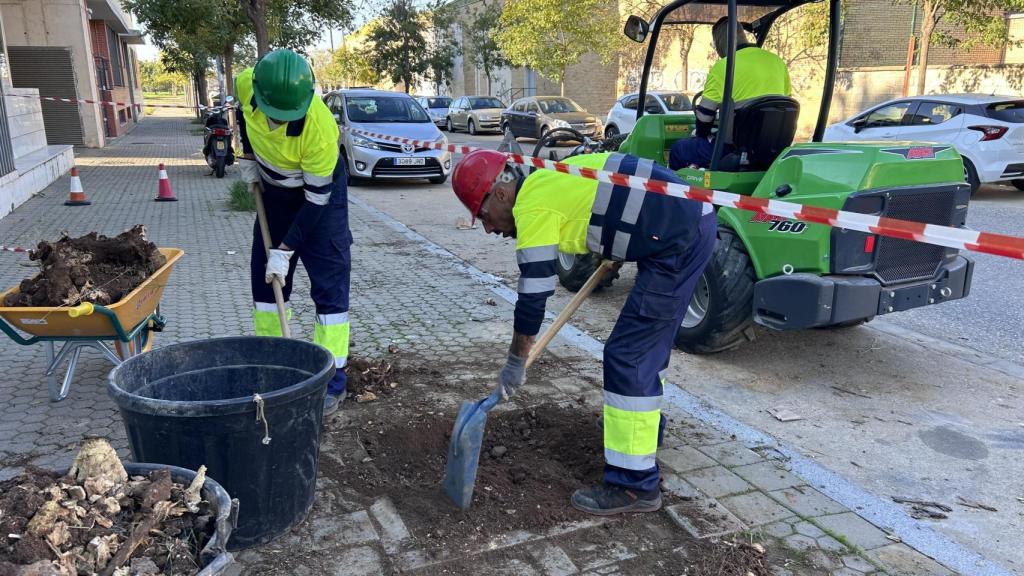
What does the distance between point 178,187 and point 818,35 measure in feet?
51.9

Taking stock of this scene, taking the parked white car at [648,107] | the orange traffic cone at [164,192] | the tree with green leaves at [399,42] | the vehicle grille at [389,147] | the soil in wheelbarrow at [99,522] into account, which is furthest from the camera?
the tree with green leaves at [399,42]

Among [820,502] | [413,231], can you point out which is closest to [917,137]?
[413,231]

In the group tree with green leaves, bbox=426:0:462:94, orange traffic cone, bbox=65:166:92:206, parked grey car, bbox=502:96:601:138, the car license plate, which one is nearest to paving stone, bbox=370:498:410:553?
orange traffic cone, bbox=65:166:92:206

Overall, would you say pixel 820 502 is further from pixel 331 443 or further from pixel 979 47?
pixel 979 47

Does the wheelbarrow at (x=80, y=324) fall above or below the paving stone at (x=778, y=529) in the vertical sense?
above

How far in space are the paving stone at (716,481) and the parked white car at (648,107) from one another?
15406mm

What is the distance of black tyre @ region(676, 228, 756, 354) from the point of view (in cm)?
487

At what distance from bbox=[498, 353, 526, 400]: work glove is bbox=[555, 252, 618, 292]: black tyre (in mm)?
3187

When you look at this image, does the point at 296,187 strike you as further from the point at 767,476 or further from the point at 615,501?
the point at 767,476

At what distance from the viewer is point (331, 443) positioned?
3.86 meters

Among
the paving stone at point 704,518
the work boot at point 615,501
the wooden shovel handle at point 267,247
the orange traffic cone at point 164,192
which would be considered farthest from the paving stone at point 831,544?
the orange traffic cone at point 164,192

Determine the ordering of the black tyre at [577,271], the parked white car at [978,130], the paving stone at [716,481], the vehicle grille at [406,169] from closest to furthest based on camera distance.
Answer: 1. the paving stone at [716,481]
2. the black tyre at [577,271]
3. the parked white car at [978,130]
4. the vehicle grille at [406,169]

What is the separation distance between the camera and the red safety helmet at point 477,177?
9.91ft

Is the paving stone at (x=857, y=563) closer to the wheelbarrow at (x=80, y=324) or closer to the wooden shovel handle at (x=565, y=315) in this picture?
the wooden shovel handle at (x=565, y=315)
